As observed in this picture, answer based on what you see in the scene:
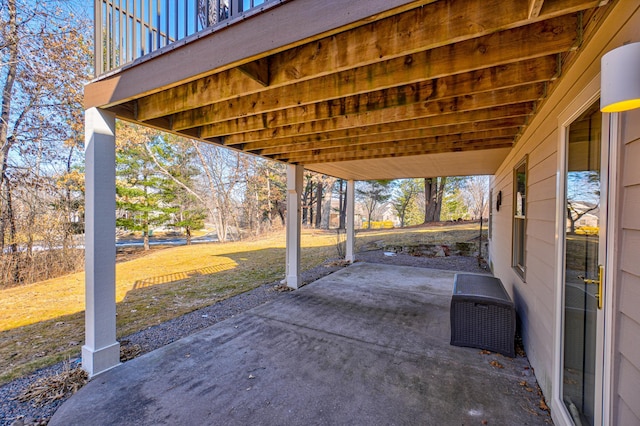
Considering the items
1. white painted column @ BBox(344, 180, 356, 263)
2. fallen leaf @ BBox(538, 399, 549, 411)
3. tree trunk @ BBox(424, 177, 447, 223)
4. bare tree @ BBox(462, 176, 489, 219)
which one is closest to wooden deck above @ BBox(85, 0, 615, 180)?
fallen leaf @ BBox(538, 399, 549, 411)

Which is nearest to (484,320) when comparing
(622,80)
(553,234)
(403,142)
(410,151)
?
(553,234)

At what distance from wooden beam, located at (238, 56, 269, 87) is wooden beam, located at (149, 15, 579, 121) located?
1.43ft

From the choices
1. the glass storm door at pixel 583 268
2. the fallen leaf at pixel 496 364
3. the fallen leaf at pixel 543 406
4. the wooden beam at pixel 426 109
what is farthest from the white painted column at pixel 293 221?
the glass storm door at pixel 583 268

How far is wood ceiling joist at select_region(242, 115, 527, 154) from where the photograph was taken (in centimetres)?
318

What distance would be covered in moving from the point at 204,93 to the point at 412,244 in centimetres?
949

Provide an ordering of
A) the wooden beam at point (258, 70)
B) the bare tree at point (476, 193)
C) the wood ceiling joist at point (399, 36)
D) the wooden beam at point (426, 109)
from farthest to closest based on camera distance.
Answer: the bare tree at point (476, 193), the wooden beam at point (426, 109), the wooden beam at point (258, 70), the wood ceiling joist at point (399, 36)

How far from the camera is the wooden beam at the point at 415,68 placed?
64.9 inches

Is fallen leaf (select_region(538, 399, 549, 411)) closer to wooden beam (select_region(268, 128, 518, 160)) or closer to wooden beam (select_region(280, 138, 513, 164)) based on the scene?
wooden beam (select_region(268, 128, 518, 160))

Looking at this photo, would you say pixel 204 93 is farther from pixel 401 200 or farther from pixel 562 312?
pixel 401 200

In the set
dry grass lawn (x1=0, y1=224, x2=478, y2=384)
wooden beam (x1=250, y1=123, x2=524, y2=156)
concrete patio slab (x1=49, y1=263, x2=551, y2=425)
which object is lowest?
dry grass lawn (x1=0, y1=224, x2=478, y2=384)

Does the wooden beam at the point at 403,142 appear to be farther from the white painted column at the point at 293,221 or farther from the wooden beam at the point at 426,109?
the wooden beam at the point at 426,109

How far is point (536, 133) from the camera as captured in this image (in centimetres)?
277

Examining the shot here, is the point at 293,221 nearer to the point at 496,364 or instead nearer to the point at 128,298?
the point at 128,298

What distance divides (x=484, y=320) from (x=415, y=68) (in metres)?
2.78
